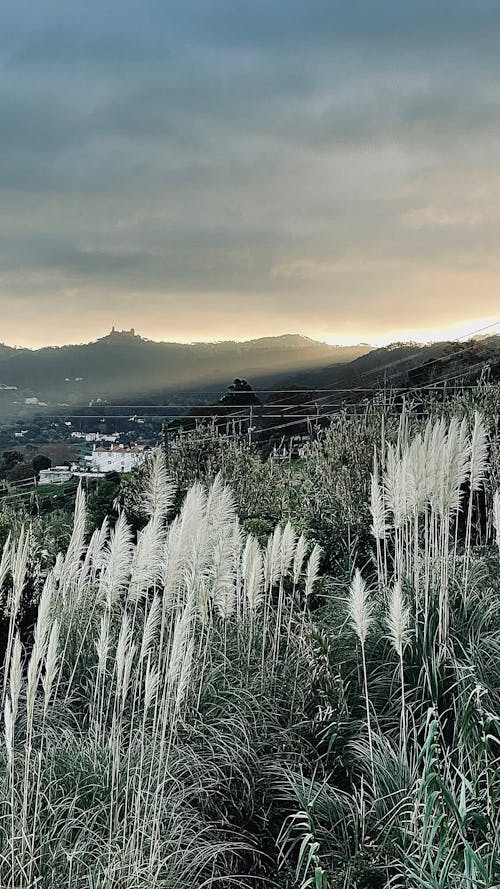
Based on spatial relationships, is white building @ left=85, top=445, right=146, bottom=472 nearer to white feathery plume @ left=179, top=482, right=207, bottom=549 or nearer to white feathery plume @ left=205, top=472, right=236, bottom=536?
white feathery plume @ left=205, top=472, right=236, bottom=536

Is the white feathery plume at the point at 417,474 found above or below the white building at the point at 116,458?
above

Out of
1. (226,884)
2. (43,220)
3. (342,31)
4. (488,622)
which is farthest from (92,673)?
(43,220)

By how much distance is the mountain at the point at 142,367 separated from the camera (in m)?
14.9

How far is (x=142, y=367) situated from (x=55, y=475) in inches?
293

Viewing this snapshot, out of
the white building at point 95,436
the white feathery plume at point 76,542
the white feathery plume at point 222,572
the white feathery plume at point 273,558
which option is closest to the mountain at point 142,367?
the white building at point 95,436

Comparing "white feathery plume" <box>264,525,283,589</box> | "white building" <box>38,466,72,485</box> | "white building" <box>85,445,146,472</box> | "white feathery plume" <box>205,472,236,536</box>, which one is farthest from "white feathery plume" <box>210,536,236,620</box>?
"white building" <box>38,466,72,485</box>

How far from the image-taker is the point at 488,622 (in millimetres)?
4562

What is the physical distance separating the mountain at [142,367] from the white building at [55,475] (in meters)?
1.96

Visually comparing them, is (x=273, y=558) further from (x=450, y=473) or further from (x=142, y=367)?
(x=142, y=367)

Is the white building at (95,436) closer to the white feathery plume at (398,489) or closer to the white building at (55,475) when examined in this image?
the white building at (55,475)

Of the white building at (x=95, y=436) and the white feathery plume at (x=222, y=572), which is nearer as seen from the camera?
the white feathery plume at (x=222, y=572)

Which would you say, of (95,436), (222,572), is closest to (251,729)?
(222,572)

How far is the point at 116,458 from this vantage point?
10969 mm

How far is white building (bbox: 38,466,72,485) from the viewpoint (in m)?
10.8
